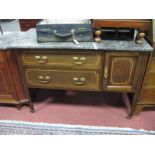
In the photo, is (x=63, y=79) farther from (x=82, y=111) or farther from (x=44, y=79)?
(x=82, y=111)

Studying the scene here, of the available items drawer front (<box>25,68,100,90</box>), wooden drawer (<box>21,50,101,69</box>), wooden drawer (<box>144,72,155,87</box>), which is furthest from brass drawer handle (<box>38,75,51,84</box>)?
wooden drawer (<box>144,72,155,87</box>)

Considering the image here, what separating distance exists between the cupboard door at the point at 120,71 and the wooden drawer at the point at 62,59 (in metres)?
0.09

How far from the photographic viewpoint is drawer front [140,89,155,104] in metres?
1.41

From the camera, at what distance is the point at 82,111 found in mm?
1663

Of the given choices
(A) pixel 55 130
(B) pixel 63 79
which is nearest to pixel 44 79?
(B) pixel 63 79

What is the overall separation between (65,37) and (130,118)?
1.00 m

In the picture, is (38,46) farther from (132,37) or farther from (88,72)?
(132,37)

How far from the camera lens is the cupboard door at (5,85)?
1388mm

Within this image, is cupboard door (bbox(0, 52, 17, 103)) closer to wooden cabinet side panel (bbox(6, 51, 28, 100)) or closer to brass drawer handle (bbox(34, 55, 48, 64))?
wooden cabinet side panel (bbox(6, 51, 28, 100))

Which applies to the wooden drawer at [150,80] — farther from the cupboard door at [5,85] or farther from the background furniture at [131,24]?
the cupboard door at [5,85]

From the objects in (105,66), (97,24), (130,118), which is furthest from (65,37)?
(130,118)

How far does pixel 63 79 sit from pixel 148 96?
0.78 meters

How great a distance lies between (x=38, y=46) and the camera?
120 cm

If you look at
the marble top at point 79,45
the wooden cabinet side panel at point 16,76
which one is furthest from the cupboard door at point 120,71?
the wooden cabinet side panel at point 16,76
